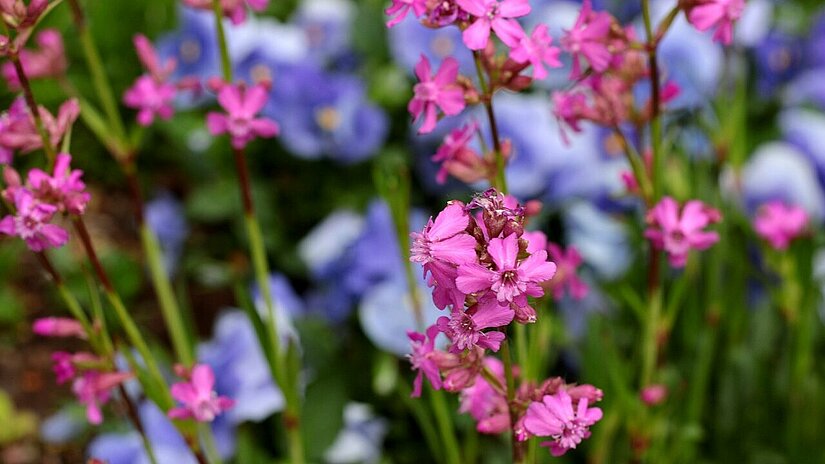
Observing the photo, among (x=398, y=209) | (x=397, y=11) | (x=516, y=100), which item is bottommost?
(x=516, y=100)

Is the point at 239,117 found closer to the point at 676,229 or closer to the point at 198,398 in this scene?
the point at 198,398

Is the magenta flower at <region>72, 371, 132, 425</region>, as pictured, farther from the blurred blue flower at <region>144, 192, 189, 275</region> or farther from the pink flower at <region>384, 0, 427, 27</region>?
the blurred blue flower at <region>144, 192, 189, 275</region>

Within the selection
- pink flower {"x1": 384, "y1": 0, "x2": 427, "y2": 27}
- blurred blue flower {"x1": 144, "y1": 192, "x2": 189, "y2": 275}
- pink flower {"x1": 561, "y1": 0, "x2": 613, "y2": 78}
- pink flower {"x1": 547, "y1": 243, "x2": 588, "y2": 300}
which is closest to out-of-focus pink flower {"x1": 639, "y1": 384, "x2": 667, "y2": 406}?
pink flower {"x1": 547, "y1": 243, "x2": 588, "y2": 300}

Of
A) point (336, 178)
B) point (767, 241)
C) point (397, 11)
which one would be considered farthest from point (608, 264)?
point (397, 11)

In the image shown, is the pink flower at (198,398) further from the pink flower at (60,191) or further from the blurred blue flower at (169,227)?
the blurred blue flower at (169,227)

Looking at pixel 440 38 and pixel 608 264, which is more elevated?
pixel 440 38

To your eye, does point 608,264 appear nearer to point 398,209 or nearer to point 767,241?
point 767,241
